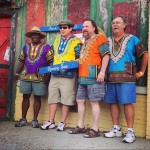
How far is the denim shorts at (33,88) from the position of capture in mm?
5195

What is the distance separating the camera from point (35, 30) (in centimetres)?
532

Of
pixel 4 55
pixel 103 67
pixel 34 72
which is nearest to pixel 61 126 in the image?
pixel 34 72

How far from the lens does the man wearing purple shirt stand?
17.1 feet

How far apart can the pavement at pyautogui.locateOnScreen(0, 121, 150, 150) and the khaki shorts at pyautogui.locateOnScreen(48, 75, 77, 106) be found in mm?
527

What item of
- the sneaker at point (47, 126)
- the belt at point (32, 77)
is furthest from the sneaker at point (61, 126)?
the belt at point (32, 77)

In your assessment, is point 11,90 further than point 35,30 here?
Yes

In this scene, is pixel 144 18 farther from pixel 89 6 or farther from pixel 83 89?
pixel 83 89

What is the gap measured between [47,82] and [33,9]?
61.7 inches

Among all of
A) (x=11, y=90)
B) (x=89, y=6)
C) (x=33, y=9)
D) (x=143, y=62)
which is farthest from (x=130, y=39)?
(x=11, y=90)

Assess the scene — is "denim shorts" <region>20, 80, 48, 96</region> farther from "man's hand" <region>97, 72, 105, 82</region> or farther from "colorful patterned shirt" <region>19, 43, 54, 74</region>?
"man's hand" <region>97, 72, 105, 82</region>

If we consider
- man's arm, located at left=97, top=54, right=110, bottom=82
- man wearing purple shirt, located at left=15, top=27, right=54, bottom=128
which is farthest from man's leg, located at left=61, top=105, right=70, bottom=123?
man's arm, located at left=97, top=54, right=110, bottom=82

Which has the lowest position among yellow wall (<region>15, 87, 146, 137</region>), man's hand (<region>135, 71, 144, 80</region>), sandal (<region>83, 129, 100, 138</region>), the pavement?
the pavement

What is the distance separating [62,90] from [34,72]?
2.14 feet

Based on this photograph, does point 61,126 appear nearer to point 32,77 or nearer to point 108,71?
point 32,77
